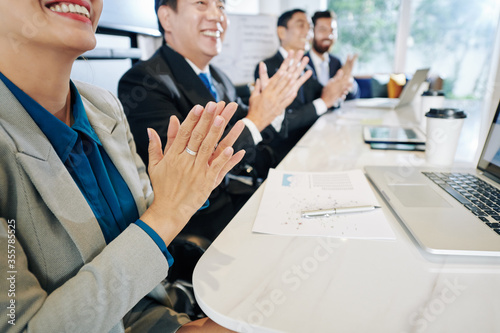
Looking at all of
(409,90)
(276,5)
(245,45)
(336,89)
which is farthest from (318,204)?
(276,5)

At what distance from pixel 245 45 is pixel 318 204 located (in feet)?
11.4

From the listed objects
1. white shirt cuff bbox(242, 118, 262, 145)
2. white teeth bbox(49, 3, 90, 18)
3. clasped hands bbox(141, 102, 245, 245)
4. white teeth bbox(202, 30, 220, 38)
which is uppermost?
white teeth bbox(49, 3, 90, 18)

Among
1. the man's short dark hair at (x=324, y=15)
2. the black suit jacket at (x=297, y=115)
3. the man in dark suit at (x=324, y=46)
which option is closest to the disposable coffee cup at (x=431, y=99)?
the black suit jacket at (x=297, y=115)

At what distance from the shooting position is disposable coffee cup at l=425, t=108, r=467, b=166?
1001 mm

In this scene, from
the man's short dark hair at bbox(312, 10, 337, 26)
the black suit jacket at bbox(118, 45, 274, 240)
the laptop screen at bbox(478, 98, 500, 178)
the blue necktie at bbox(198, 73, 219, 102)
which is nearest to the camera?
the laptop screen at bbox(478, 98, 500, 178)

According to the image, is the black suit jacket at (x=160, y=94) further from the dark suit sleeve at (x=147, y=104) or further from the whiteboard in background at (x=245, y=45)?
the whiteboard in background at (x=245, y=45)

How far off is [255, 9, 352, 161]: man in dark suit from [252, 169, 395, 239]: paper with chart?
29.8 inches

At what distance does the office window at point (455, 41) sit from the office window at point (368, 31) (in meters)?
0.28

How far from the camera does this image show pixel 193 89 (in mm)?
1345

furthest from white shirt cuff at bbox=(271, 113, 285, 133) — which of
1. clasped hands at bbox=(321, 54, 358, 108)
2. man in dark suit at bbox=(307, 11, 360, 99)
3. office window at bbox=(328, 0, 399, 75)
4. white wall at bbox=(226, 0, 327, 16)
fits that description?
office window at bbox=(328, 0, 399, 75)

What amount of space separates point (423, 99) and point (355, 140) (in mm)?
627

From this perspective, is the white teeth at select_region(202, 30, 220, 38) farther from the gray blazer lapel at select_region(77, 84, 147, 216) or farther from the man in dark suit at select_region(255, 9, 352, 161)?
→ the gray blazer lapel at select_region(77, 84, 147, 216)

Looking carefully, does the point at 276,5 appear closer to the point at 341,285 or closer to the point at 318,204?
the point at 318,204

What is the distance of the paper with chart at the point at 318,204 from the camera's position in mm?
640
